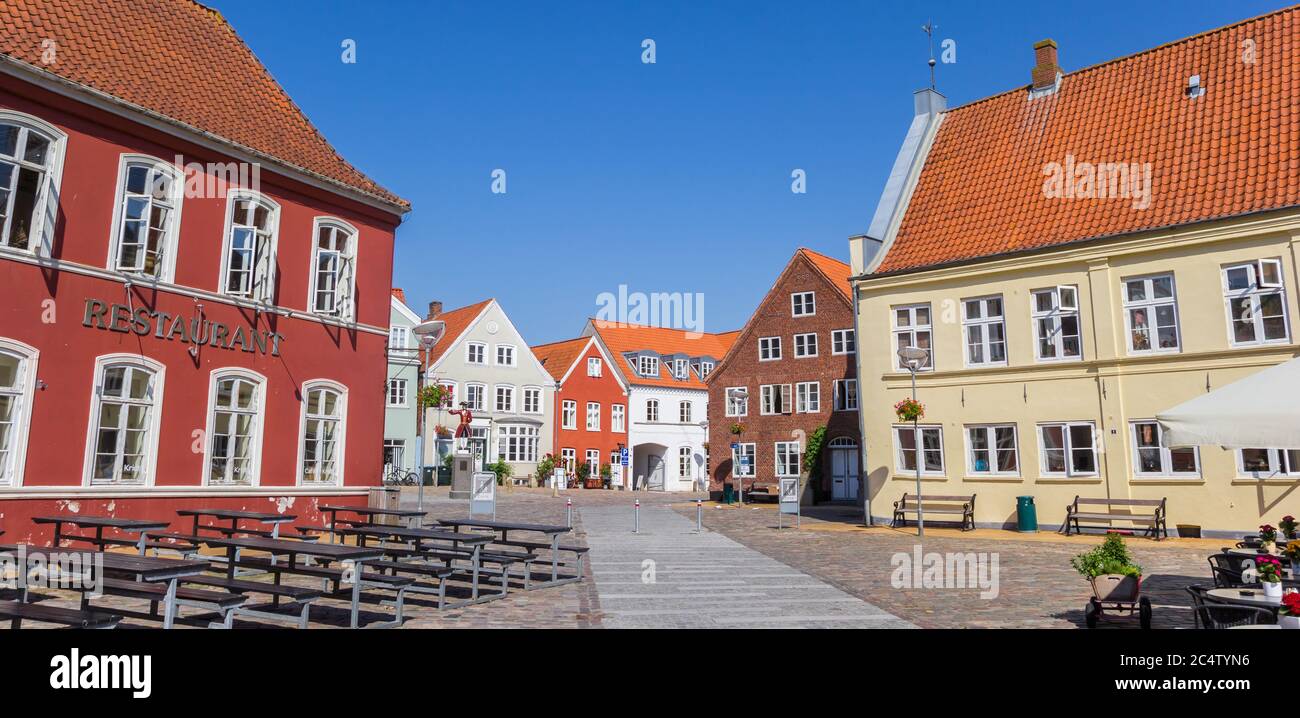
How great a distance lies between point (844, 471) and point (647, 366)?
21.0 meters

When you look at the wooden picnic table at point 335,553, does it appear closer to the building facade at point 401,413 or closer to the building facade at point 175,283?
the building facade at point 175,283

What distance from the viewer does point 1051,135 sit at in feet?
74.3

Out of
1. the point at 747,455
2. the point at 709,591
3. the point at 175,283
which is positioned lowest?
the point at 709,591

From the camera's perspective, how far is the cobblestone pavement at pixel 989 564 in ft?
29.7

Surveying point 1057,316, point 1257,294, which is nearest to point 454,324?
point 1057,316

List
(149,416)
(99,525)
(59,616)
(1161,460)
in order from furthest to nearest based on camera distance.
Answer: (1161,460) → (149,416) → (99,525) → (59,616)

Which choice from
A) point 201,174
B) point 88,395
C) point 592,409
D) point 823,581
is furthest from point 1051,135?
point 592,409

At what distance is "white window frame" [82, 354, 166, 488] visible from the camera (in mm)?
12555

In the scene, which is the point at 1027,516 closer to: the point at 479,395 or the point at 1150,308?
the point at 1150,308

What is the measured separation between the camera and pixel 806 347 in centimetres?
3762

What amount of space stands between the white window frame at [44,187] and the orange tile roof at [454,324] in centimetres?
3167

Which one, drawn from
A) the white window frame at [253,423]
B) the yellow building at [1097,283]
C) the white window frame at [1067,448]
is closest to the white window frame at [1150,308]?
the yellow building at [1097,283]

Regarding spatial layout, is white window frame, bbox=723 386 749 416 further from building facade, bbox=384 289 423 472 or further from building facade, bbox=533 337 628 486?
building facade, bbox=384 289 423 472
